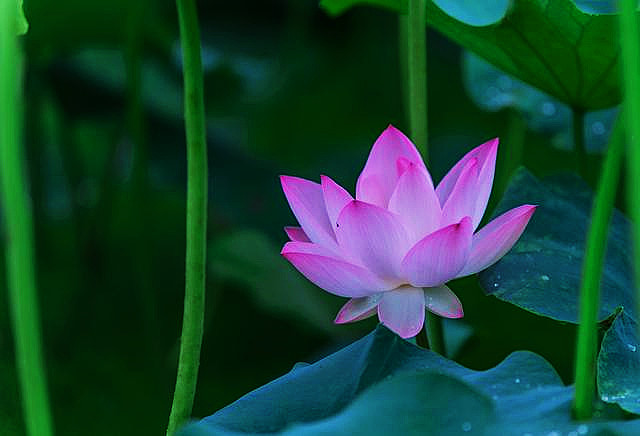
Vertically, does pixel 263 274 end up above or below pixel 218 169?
below

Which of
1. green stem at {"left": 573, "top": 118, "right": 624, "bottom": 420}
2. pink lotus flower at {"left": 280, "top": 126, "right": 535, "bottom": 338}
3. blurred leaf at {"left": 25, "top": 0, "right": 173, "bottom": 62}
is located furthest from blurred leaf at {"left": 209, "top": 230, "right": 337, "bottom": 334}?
green stem at {"left": 573, "top": 118, "right": 624, "bottom": 420}

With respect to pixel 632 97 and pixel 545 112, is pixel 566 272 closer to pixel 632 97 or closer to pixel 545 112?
pixel 632 97

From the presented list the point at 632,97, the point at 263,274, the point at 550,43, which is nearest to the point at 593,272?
the point at 632,97

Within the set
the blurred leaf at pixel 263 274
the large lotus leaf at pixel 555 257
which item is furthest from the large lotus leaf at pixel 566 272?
the blurred leaf at pixel 263 274

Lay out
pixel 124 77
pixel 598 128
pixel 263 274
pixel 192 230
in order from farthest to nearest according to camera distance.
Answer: pixel 124 77, pixel 263 274, pixel 598 128, pixel 192 230

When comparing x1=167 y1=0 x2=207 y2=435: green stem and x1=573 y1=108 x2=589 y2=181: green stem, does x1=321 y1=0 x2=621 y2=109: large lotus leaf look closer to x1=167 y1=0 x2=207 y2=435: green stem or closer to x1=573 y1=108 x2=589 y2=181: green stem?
x1=573 y1=108 x2=589 y2=181: green stem

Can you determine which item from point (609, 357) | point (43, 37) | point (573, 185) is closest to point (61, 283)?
point (43, 37)

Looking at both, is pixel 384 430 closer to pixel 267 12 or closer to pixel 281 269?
pixel 281 269
